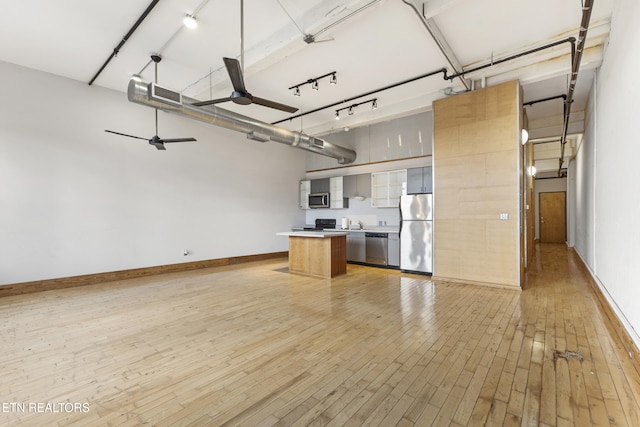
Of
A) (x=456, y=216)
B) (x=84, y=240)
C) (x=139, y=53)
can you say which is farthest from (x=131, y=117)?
(x=456, y=216)

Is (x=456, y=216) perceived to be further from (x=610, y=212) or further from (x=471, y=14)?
(x=471, y=14)

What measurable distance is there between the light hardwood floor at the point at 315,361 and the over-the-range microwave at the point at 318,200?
439 cm

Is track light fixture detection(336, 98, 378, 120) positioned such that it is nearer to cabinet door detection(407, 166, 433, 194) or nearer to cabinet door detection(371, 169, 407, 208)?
cabinet door detection(407, 166, 433, 194)

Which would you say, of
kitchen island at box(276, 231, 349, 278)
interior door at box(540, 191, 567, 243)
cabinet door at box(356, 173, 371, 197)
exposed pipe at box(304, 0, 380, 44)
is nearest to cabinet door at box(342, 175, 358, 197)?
cabinet door at box(356, 173, 371, 197)

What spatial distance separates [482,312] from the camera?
3.53 m

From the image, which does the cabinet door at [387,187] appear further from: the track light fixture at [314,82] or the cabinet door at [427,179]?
the track light fixture at [314,82]

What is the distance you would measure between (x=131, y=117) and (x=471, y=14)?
6.24 m

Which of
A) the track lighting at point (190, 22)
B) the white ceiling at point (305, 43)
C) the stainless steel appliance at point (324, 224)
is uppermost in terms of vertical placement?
the white ceiling at point (305, 43)

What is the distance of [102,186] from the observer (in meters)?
5.38

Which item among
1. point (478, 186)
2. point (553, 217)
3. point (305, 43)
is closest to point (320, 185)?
point (478, 186)

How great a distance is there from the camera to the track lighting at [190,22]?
343 centimetres

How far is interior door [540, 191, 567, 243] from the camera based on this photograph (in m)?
12.1

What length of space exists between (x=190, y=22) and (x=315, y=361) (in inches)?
161

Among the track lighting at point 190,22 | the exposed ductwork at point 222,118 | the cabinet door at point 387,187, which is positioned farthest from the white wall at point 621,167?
the exposed ductwork at point 222,118
